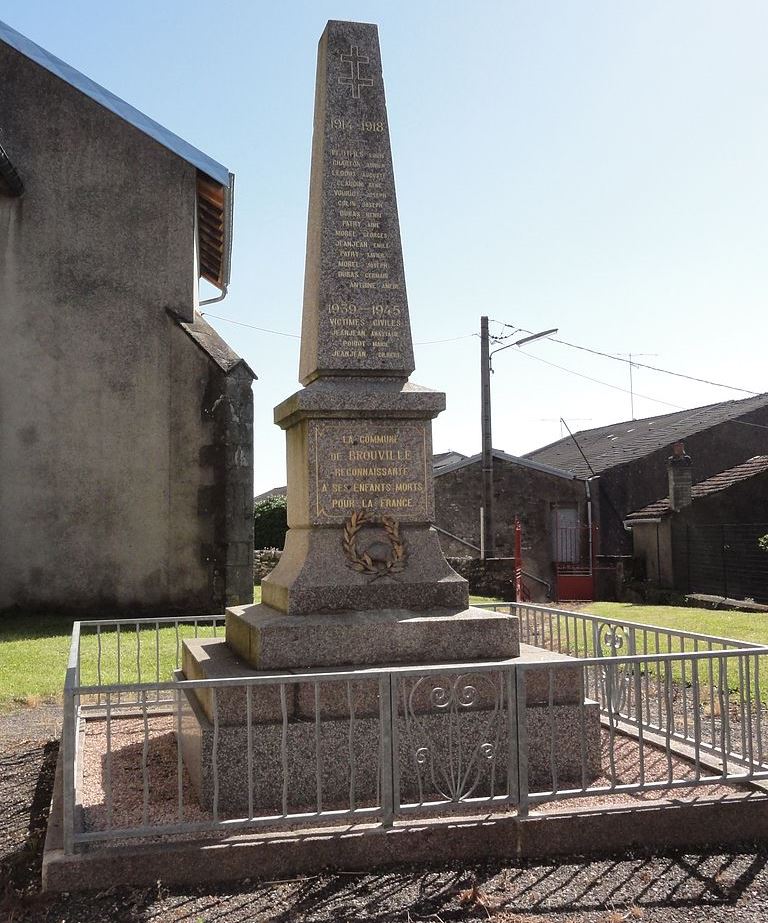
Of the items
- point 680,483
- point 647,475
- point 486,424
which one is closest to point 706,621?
point 486,424

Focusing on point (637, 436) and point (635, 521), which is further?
point (637, 436)

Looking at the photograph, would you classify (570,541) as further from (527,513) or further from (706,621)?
(706,621)

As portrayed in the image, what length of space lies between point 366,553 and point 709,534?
18503mm

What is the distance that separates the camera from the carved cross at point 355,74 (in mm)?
6762

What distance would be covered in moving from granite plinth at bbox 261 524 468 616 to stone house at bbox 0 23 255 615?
8939mm

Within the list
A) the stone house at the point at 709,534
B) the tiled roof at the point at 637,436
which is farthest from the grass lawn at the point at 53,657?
the tiled roof at the point at 637,436

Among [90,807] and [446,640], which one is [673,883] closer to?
[446,640]

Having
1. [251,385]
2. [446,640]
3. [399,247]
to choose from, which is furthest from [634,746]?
[251,385]

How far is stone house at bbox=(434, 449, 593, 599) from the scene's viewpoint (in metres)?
26.8

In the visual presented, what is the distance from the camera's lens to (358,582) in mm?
5977

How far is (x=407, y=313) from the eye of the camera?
657cm

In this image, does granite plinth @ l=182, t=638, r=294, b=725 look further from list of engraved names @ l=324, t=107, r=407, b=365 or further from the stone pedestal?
list of engraved names @ l=324, t=107, r=407, b=365

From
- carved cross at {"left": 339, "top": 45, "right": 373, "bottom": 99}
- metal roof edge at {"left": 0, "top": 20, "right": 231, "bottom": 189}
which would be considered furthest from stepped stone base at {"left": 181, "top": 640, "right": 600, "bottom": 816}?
metal roof edge at {"left": 0, "top": 20, "right": 231, "bottom": 189}

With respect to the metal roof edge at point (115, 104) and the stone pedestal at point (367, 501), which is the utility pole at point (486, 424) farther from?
the stone pedestal at point (367, 501)
